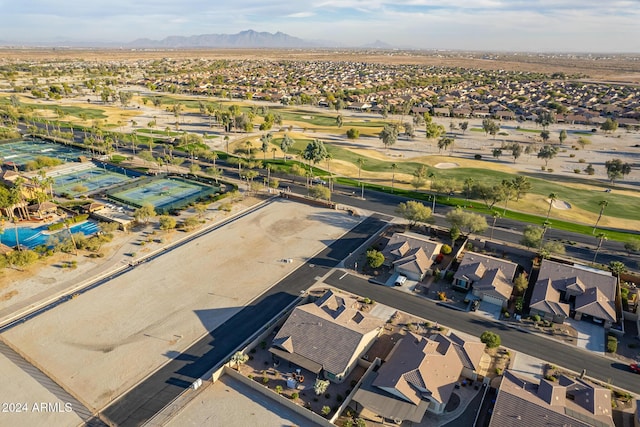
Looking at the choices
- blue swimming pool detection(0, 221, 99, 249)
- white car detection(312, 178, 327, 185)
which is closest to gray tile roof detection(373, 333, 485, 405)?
white car detection(312, 178, 327, 185)

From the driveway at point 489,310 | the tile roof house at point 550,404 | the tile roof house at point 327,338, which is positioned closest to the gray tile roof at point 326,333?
the tile roof house at point 327,338

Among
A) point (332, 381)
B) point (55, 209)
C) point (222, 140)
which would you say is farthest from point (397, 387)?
point (222, 140)

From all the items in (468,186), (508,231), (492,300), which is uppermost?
(468,186)

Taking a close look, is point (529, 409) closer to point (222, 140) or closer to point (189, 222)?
point (189, 222)

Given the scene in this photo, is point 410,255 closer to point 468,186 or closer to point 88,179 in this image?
point 468,186

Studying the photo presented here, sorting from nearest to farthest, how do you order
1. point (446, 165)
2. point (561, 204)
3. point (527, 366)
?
1. point (527, 366)
2. point (561, 204)
3. point (446, 165)

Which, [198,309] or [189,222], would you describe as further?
[189,222]

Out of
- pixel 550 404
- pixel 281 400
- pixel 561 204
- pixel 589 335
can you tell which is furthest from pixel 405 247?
pixel 561 204

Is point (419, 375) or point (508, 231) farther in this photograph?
point (508, 231)
